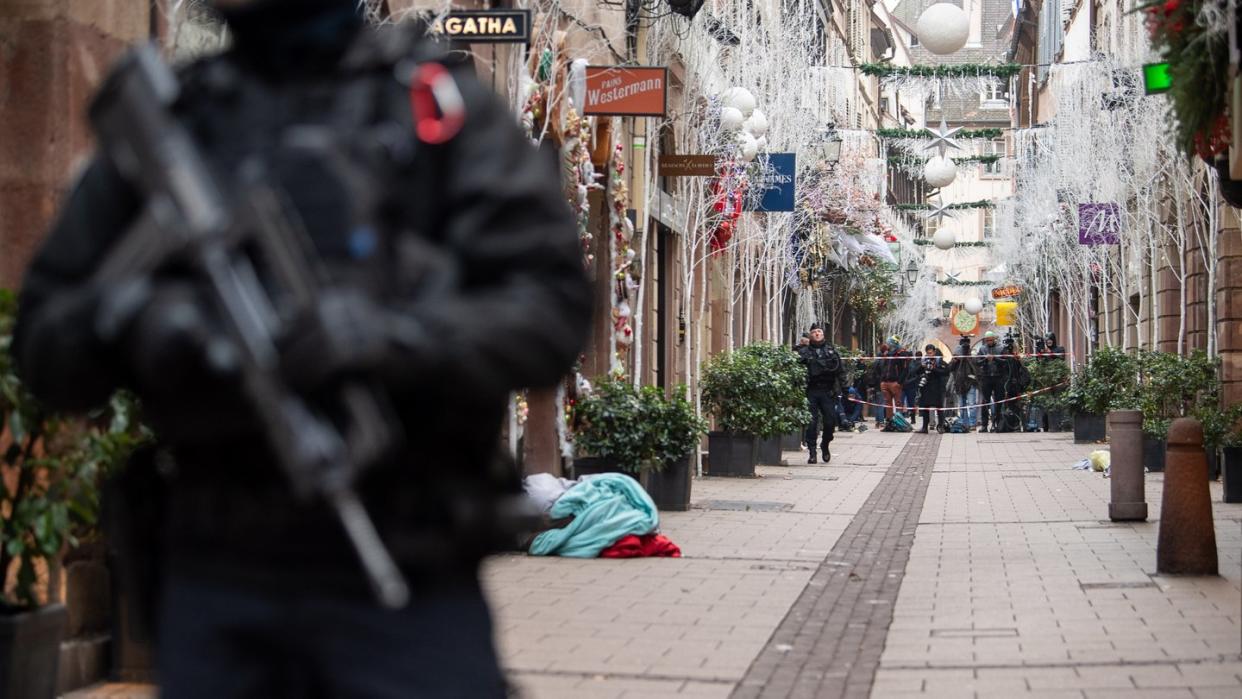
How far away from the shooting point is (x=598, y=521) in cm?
1240

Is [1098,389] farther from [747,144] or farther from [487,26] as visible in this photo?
Result: [487,26]

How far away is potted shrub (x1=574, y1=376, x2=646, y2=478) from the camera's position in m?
14.3

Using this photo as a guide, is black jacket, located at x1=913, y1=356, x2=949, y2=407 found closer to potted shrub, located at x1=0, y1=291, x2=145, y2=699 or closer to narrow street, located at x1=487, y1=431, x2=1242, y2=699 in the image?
narrow street, located at x1=487, y1=431, x2=1242, y2=699

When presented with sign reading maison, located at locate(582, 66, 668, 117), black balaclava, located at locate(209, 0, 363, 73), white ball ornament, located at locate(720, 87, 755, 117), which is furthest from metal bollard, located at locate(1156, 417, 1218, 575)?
white ball ornament, located at locate(720, 87, 755, 117)

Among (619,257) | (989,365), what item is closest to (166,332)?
(619,257)

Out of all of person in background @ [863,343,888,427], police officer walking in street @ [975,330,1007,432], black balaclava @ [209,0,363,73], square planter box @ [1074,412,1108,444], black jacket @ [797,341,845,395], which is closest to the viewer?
black balaclava @ [209,0,363,73]

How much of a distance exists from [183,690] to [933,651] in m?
6.17

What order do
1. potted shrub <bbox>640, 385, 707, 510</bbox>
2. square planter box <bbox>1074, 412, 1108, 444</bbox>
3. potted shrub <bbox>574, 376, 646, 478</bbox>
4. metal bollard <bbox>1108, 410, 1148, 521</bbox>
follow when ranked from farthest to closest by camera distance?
square planter box <bbox>1074, 412, 1108, 444</bbox> → potted shrub <bbox>640, 385, 707, 510</bbox> → potted shrub <bbox>574, 376, 646, 478</bbox> → metal bollard <bbox>1108, 410, 1148, 521</bbox>

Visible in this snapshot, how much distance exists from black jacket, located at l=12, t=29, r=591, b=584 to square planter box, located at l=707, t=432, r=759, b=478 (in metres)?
18.6

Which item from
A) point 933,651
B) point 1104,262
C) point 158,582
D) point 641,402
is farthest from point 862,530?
point 1104,262

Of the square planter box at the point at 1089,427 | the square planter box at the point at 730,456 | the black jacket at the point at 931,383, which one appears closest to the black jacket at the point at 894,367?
the black jacket at the point at 931,383

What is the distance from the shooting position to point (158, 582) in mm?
2740

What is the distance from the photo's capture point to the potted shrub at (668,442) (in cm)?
1459

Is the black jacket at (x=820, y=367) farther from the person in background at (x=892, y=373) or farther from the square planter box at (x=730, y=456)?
the person in background at (x=892, y=373)
